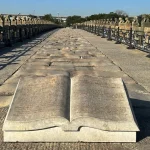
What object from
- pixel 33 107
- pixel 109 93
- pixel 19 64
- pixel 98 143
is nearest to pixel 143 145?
pixel 98 143

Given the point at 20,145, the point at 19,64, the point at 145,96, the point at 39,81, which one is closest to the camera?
the point at 20,145

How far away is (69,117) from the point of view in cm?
498

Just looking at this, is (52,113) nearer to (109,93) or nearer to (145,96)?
(109,93)

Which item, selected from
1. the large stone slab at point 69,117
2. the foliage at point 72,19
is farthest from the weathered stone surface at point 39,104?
the foliage at point 72,19

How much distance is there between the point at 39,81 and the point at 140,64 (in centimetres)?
821

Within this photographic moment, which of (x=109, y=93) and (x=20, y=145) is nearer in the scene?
(x=20, y=145)

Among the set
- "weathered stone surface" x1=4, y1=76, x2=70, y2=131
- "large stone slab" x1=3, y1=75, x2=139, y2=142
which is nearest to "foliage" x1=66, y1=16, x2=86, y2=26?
"weathered stone surface" x1=4, y1=76, x2=70, y2=131

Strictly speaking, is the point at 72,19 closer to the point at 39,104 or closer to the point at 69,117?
the point at 39,104

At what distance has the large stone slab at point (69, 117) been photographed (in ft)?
16.0

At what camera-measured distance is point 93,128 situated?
4.90m

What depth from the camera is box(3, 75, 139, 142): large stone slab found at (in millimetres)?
4879

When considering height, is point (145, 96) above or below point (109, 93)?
below

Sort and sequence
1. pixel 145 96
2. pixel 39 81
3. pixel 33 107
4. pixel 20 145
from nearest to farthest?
pixel 20 145
pixel 33 107
pixel 39 81
pixel 145 96

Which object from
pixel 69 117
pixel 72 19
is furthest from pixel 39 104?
pixel 72 19
